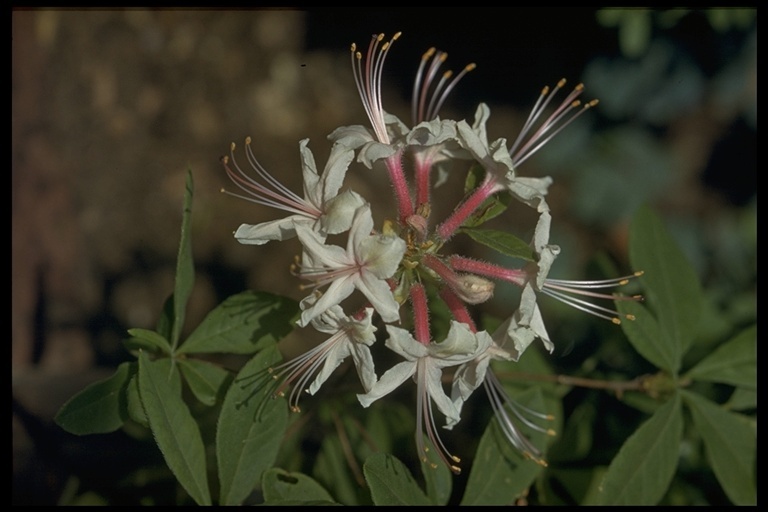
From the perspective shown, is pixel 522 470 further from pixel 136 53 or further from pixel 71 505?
pixel 136 53

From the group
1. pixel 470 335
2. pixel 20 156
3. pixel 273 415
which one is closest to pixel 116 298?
pixel 20 156

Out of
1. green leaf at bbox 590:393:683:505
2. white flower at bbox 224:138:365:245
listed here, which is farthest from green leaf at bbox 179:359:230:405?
green leaf at bbox 590:393:683:505

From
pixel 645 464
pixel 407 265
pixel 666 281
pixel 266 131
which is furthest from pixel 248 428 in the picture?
pixel 266 131

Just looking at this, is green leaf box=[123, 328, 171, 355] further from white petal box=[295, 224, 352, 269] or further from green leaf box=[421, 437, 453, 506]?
green leaf box=[421, 437, 453, 506]

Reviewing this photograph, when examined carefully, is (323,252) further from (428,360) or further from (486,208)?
(486,208)

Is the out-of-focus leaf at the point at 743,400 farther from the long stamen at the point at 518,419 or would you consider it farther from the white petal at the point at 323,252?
the white petal at the point at 323,252

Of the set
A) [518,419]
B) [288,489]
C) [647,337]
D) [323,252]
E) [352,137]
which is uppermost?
[352,137]
